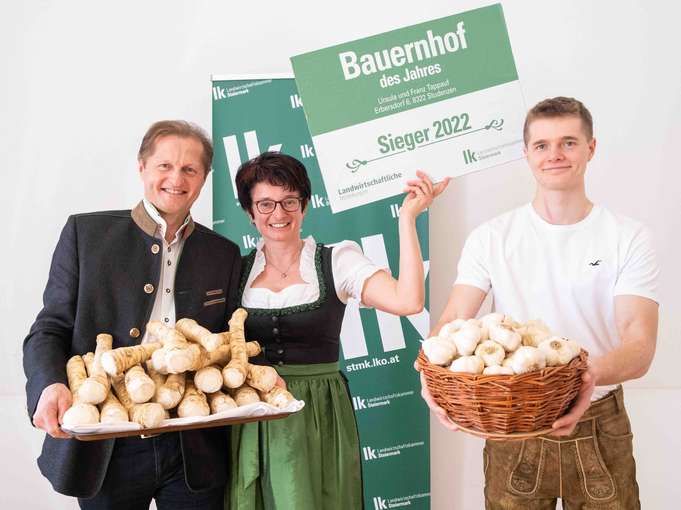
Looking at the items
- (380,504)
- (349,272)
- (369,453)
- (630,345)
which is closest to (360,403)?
(369,453)

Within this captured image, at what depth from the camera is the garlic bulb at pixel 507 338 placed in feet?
5.23

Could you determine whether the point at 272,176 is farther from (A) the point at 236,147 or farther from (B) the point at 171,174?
Answer: (A) the point at 236,147

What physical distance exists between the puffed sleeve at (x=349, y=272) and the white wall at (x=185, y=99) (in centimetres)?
111

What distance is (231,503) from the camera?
1.97 m

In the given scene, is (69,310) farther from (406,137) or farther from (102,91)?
(102,91)

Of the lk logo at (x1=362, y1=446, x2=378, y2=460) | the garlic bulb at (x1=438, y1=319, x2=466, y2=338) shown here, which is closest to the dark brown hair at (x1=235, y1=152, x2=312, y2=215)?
the garlic bulb at (x1=438, y1=319, x2=466, y2=338)

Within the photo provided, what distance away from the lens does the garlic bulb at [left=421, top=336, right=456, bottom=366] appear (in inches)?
63.9

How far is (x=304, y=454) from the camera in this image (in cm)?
193

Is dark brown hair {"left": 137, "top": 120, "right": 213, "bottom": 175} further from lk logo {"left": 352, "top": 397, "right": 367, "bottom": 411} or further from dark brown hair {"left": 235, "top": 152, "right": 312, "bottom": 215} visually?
lk logo {"left": 352, "top": 397, "right": 367, "bottom": 411}

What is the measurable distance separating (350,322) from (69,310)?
4.54 ft

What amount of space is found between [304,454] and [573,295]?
0.81m

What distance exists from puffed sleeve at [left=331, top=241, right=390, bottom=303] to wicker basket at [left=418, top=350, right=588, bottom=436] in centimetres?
48

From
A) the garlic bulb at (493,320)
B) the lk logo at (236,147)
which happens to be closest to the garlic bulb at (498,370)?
the garlic bulb at (493,320)

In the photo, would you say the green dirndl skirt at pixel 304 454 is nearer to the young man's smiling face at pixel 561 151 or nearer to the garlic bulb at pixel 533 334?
the garlic bulb at pixel 533 334
